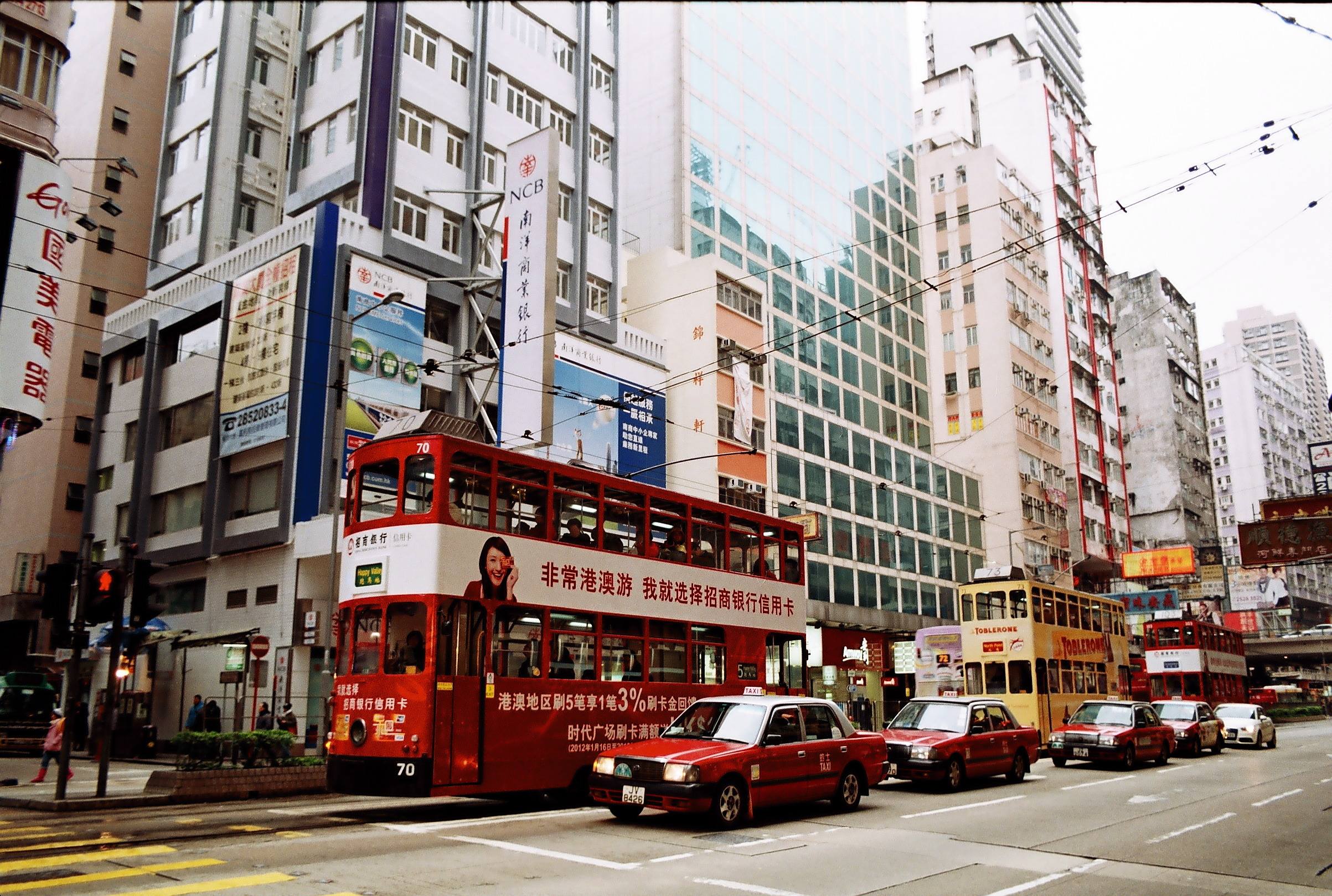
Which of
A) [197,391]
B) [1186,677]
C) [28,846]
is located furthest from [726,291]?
[28,846]

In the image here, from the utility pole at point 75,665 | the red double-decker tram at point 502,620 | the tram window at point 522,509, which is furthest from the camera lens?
the utility pole at point 75,665

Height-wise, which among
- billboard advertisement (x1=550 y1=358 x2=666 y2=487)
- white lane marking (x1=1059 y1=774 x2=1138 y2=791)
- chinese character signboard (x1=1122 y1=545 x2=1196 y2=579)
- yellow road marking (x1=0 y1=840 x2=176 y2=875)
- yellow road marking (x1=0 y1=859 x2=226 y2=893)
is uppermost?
billboard advertisement (x1=550 y1=358 x2=666 y2=487)

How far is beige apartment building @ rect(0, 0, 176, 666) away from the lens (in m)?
40.7

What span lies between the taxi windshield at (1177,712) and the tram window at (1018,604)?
156 inches

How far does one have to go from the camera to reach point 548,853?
9609 mm

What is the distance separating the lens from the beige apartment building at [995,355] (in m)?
58.4

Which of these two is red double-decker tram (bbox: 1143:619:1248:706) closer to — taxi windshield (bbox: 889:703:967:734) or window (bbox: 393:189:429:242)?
taxi windshield (bbox: 889:703:967:734)

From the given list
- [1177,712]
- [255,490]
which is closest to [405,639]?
[255,490]

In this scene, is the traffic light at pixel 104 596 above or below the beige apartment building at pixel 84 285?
below

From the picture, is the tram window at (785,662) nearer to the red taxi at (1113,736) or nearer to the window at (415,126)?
the red taxi at (1113,736)

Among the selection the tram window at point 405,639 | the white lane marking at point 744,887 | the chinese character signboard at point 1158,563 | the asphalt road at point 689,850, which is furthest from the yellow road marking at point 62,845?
the chinese character signboard at point 1158,563

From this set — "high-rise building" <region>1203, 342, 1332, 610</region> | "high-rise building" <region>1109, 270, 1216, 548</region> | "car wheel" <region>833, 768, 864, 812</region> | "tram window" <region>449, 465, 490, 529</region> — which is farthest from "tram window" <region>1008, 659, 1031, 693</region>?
"high-rise building" <region>1203, 342, 1332, 610</region>

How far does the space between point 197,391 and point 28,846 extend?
23956 mm

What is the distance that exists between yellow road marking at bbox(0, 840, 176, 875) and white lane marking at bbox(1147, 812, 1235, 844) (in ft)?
33.3
